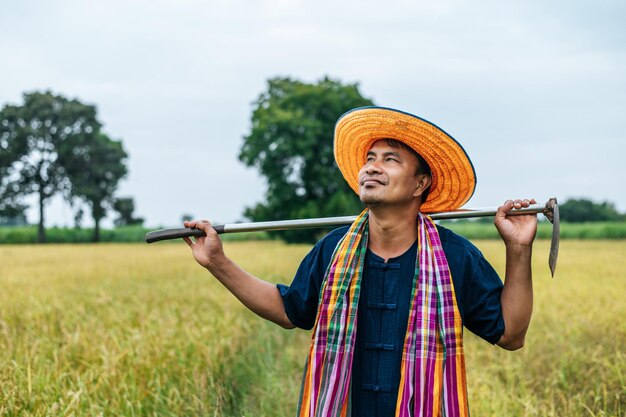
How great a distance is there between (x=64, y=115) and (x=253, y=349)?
4553 centimetres

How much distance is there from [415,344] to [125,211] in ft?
179

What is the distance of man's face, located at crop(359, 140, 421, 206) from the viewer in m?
2.70

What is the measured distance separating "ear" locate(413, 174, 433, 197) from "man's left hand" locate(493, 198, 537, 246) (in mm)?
350

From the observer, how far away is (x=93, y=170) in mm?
48062

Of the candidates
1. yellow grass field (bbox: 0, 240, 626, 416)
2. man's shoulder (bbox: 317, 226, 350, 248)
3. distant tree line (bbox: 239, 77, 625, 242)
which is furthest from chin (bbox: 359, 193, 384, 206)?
distant tree line (bbox: 239, 77, 625, 242)

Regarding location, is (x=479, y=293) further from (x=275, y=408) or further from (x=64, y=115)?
(x=64, y=115)

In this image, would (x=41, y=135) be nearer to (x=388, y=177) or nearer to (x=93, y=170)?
(x=93, y=170)

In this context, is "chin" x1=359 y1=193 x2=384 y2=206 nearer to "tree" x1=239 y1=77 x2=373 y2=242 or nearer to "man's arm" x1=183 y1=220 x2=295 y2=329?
"man's arm" x1=183 y1=220 x2=295 y2=329

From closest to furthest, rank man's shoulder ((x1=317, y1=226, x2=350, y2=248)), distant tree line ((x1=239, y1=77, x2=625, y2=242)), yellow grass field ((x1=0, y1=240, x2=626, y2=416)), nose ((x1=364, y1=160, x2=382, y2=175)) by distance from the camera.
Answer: nose ((x1=364, y1=160, x2=382, y2=175)) < man's shoulder ((x1=317, y1=226, x2=350, y2=248)) < yellow grass field ((x1=0, y1=240, x2=626, y2=416)) < distant tree line ((x1=239, y1=77, x2=625, y2=242))

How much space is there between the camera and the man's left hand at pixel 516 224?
266cm

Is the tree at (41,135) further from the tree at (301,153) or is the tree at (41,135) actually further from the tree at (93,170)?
the tree at (301,153)

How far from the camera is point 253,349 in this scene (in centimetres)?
618

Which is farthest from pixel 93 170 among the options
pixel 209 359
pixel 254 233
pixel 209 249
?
pixel 209 249

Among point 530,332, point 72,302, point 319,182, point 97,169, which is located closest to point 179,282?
point 72,302
